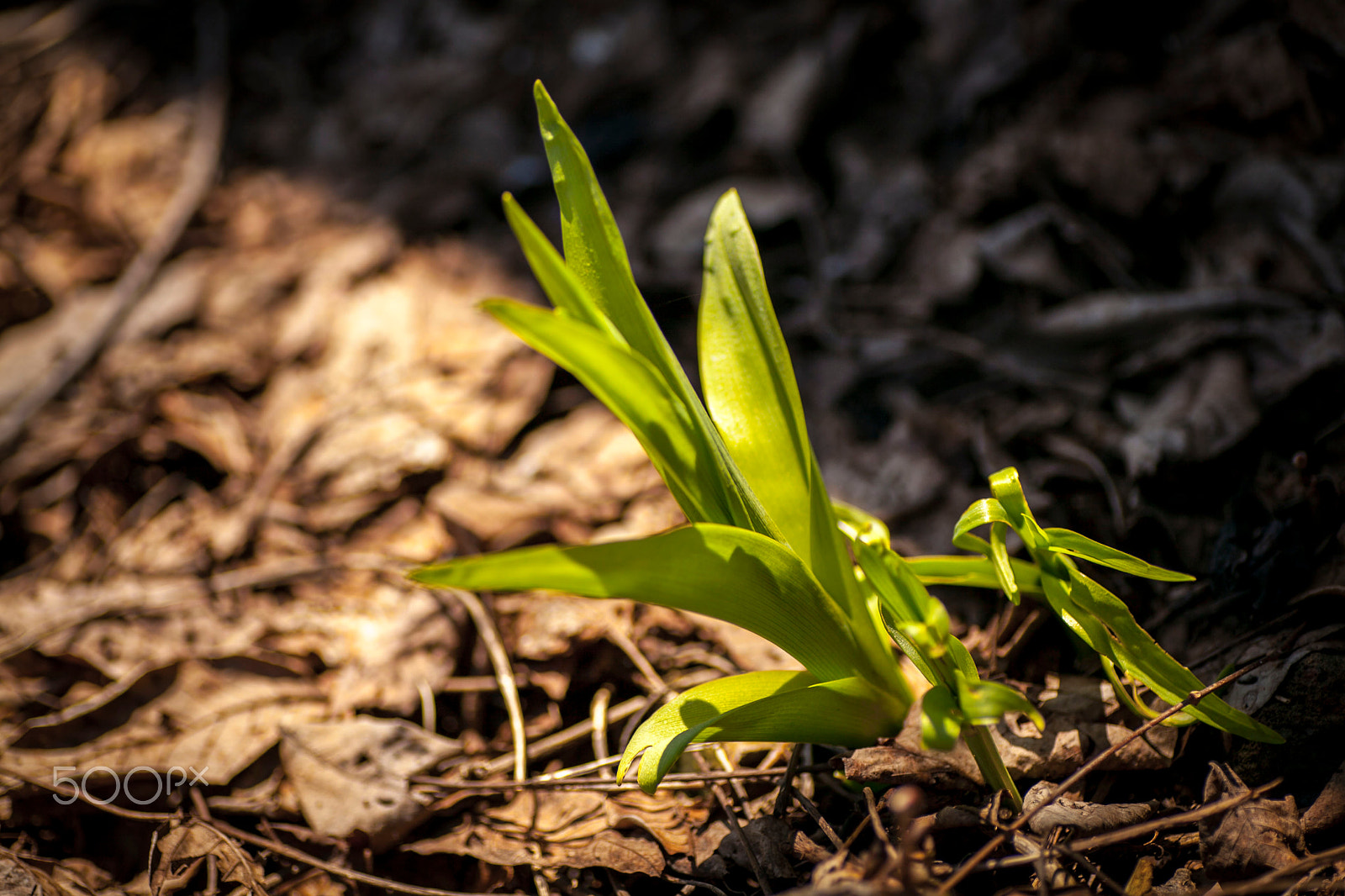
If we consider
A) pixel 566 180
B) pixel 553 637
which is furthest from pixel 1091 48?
pixel 553 637

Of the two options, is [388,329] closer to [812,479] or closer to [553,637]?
[553,637]

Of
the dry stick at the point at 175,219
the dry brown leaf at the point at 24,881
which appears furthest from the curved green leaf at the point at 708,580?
the dry stick at the point at 175,219

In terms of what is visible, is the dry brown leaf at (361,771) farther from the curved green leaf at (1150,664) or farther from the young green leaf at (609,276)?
the curved green leaf at (1150,664)

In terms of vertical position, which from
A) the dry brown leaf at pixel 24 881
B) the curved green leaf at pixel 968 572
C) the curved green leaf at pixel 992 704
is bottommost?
the dry brown leaf at pixel 24 881

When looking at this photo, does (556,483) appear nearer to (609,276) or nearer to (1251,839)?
(609,276)

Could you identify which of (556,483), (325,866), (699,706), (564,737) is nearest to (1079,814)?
(699,706)

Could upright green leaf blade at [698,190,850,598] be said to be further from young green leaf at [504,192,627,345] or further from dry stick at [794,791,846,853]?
dry stick at [794,791,846,853]

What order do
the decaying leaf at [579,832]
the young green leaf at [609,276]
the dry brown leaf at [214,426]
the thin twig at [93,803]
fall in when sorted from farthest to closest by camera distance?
the dry brown leaf at [214,426]
the thin twig at [93,803]
the decaying leaf at [579,832]
the young green leaf at [609,276]
